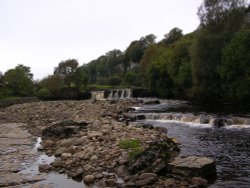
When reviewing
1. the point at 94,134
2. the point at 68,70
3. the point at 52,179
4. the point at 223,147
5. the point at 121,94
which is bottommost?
the point at 52,179

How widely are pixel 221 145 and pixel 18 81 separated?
2118 inches

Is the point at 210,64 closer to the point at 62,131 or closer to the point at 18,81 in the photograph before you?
the point at 62,131

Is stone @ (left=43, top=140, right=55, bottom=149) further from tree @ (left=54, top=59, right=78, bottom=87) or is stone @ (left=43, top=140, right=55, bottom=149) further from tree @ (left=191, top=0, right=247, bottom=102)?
tree @ (left=54, top=59, right=78, bottom=87)

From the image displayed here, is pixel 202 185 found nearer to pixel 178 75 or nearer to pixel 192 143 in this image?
pixel 192 143

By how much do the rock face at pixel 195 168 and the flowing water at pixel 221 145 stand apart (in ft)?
1.44

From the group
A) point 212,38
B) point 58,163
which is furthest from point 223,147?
point 212,38

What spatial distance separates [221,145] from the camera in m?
18.9

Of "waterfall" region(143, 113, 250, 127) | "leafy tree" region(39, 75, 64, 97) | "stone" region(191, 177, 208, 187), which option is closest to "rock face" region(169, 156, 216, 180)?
"stone" region(191, 177, 208, 187)

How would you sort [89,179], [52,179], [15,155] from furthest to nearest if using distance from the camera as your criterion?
1. [15,155]
2. [52,179]
3. [89,179]

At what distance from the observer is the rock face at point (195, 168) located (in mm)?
12695

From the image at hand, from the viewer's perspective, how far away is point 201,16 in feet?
146

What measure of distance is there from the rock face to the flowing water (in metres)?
0.44

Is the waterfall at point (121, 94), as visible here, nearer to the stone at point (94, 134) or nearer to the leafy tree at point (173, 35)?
the leafy tree at point (173, 35)

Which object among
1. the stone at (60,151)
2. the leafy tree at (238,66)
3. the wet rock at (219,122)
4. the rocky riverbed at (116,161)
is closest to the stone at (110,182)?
the rocky riverbed at (116,161)
